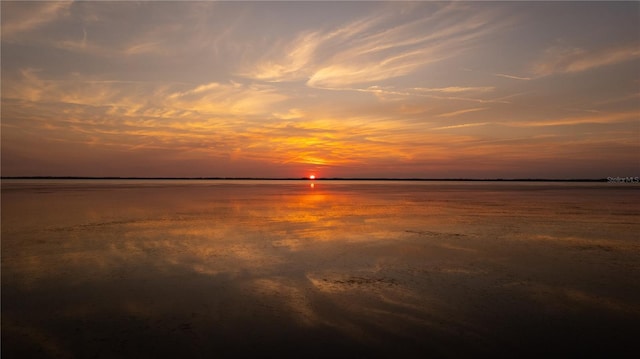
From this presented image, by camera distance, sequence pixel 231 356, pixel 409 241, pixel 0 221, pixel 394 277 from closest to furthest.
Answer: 1. pixel 231 356
2. pixel 394 277
3. pixel 409 241
4. pixel 0 221

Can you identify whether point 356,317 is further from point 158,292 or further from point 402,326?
point 158,292

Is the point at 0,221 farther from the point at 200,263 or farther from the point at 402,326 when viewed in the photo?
the point at 402,326

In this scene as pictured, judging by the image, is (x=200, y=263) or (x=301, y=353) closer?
(x=301, y=353)

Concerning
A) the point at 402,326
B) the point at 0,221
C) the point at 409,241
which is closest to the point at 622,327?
the point at 402,326

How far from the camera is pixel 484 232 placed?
17484 millimetres

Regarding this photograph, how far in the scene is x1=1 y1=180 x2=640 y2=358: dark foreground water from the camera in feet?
20.6

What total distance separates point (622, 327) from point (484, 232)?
10738 millimetres

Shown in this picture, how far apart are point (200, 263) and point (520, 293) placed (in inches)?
313

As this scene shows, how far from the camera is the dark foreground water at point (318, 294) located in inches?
247

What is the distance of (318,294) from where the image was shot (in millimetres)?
8781

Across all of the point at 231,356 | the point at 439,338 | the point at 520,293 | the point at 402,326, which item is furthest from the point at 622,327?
the point at 231,356

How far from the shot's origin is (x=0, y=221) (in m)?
19.6

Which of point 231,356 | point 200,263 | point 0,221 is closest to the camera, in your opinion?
point 231,356

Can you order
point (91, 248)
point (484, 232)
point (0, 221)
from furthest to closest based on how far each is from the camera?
point (0, 221) < point (484, 232) < point (91, 248)
